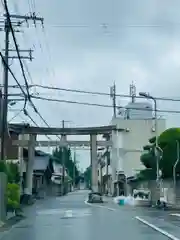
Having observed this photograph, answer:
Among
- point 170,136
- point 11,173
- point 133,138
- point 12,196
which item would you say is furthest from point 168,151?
point 133,138

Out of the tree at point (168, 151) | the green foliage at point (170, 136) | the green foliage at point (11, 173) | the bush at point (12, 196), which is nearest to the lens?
the bush at point (12, 196)

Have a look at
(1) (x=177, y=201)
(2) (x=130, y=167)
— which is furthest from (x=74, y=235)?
(2) (x=130, y=167)

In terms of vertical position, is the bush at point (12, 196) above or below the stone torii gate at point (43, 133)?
below

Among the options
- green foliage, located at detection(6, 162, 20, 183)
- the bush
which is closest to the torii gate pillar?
green foliage, located at detection(6, 162, 20, 183)

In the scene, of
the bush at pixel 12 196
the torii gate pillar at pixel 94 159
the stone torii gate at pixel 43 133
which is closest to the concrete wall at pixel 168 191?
the stone torii gate at pixel 43 133

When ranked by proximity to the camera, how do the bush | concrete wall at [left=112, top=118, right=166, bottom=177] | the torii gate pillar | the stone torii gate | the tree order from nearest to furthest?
the bush < the tree < the stone torii gate < the torii gate pillar < concrete wall at [left=112, top=118, right=166, bottom=177]

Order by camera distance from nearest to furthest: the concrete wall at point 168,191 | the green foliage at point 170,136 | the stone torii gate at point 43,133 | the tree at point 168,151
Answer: the concrete wall at point 168,191, the green foliage at point 170,136, the tree at point 168,151, the stone torii gate at point 43,133

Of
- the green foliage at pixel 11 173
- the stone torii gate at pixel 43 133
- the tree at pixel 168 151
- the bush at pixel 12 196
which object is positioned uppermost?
the stone torii gate at pixel 43 133

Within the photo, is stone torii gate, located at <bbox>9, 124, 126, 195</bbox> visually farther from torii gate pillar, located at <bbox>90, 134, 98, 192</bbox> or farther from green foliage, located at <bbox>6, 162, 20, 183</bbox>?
green foliage, located at <bbox>6, 162, 20, 183</bbox>

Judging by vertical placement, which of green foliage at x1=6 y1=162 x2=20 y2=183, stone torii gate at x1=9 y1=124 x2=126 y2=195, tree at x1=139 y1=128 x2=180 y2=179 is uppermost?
stone torii gate at x1=9 y1=124 x2=126 y2=195

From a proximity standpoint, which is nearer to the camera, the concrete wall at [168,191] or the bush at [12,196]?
the bush at [12,196]

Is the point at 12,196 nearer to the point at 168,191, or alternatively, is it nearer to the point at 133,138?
the point at 168,191

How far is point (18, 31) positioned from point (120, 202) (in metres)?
34.0

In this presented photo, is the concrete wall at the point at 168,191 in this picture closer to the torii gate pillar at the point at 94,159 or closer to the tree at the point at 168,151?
the tree at the point at 168,151
